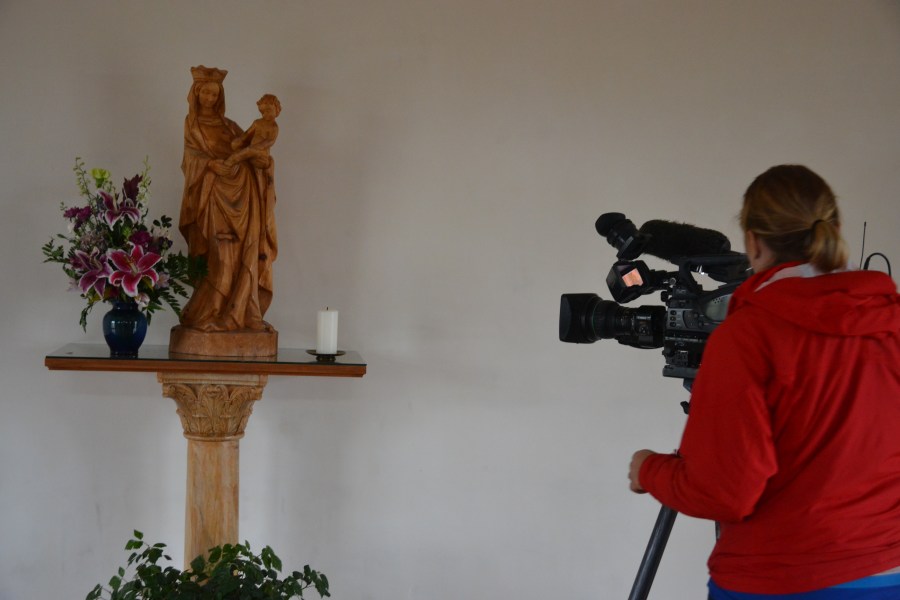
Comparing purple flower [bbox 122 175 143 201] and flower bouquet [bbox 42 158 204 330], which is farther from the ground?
purple flower [bbox 122 175 143 201]

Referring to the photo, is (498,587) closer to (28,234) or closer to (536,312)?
(536,312)

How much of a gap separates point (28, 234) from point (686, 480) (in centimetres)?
202

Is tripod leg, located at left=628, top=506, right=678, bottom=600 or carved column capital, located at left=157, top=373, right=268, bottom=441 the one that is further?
carved column capital, located at left=157, top=373, right=268, bottom=441

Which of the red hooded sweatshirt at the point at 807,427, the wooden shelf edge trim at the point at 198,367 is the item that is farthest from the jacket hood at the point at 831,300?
the wooden shelf edge trim at the point at 198,367

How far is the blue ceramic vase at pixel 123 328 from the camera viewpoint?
221 cm

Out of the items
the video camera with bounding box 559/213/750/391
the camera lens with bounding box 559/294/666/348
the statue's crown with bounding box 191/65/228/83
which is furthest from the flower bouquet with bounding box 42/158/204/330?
the video camera with bounding box 559/213/750/391

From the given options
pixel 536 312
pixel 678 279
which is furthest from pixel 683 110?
pixel 678 279

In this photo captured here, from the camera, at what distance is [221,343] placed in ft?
7.39

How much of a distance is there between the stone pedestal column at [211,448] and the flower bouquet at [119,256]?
231mm

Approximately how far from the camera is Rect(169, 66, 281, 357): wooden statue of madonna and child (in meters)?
2.26

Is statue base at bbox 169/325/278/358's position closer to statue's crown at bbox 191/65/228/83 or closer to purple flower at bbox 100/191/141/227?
purple flower at bbox 100/191/141/227

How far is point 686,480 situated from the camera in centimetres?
131

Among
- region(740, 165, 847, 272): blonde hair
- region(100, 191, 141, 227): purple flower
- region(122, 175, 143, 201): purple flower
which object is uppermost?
region(122, 175, 143, 201): purple flower

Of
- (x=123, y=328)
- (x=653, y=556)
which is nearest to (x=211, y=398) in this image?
(x=123, y=328)
